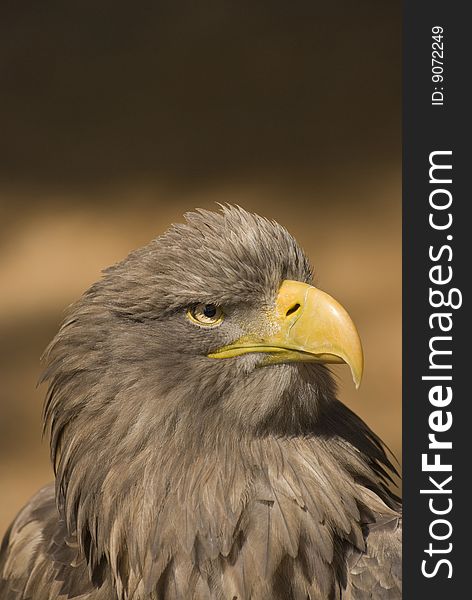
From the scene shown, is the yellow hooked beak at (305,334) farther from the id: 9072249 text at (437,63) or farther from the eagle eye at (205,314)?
the id: 9072249 text at (437,63)

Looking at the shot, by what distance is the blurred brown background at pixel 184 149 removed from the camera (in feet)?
11.0

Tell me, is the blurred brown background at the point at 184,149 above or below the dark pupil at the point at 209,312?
above

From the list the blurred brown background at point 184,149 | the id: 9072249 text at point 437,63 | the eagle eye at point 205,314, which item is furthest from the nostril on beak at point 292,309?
the blurred brown background at point 184,149

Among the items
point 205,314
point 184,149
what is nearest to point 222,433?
point 205,314

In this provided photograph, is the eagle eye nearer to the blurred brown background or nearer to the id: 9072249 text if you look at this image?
the id: 9072249 text

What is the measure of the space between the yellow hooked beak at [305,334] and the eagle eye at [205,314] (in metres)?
0.04

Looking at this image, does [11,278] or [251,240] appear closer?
[251,240]

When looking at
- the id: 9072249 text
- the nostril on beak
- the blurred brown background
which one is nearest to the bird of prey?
the nostril on beak

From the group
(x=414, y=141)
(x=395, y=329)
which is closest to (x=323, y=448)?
(x=414, y=141)

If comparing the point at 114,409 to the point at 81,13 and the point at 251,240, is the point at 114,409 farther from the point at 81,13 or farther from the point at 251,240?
the point at 81,13

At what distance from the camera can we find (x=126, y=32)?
4.22 meters

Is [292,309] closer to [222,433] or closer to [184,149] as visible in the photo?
[222,433]

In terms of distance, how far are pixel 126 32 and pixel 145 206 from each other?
0.97 m

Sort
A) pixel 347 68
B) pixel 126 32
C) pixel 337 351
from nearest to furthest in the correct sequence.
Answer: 1. pixel 337 351
2. pixel 347 68
3. pixel 126 32
